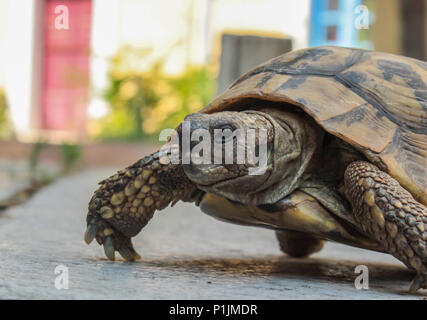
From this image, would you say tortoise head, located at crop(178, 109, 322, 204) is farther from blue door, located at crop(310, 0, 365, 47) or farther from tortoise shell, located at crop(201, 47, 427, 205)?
blue door, located at crop(310, 0, 365, 47)

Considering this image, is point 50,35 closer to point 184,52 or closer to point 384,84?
point 184,52

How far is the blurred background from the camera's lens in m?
12.1

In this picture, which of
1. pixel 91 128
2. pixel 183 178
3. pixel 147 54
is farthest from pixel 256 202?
pixel 91 128

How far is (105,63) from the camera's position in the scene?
47.4 feet

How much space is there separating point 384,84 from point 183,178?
1.03 metres

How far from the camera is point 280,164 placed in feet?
9.39

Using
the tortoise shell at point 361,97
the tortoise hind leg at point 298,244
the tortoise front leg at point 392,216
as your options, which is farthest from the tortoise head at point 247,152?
the tortoise hind leg at point 298,244

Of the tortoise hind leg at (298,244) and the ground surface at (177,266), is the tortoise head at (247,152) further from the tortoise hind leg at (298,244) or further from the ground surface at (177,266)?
the tortoise hind leg at (298,244)

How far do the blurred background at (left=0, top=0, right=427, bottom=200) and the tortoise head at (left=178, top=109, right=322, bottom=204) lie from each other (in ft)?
28.1

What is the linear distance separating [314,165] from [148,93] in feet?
37.0

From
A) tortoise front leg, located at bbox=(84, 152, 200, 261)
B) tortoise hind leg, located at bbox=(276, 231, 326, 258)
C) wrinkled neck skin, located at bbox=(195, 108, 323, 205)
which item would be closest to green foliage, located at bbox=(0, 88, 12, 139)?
tortoise hind leg, located at bbox=(276, 231, 326, 258)

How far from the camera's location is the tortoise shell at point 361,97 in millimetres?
2875

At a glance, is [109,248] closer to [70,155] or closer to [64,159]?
[70,155]

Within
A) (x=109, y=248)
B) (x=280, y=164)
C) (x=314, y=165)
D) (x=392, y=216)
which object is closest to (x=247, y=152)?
(x=280, y=164)
